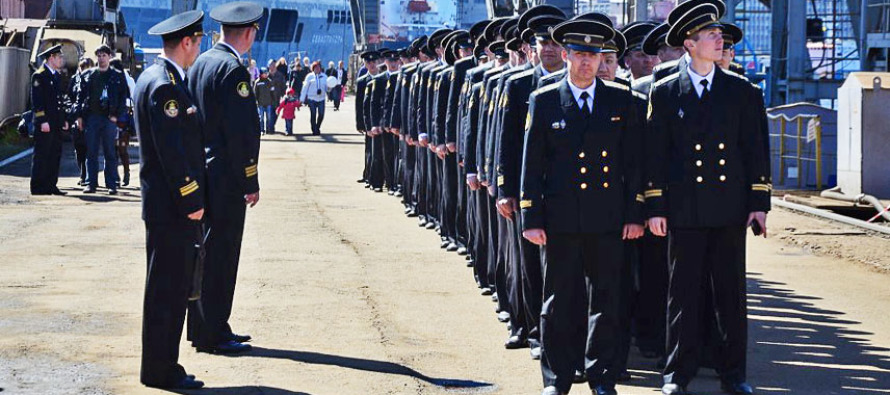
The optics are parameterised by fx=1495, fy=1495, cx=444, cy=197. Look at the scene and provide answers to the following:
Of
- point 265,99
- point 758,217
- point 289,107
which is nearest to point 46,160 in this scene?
point 758,217

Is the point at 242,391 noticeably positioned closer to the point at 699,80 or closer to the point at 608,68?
the point at 608,68

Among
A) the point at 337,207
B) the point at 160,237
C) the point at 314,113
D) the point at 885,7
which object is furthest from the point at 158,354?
the point at 314,113

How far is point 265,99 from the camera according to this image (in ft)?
104

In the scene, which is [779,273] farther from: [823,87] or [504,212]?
[823,87]

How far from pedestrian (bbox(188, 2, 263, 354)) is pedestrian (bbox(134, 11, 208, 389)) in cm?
76

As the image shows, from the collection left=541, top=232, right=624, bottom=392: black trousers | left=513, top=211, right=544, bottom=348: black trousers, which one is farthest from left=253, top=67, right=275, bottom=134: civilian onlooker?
left=541, top=232, right=624, bottom=392: black trousers

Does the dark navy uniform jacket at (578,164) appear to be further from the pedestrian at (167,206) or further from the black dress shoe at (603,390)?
the pedestrian at (167,206)

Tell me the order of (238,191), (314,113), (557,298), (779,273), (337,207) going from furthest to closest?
(314,113), (337,207), (779,273), (238,191), (557,298)

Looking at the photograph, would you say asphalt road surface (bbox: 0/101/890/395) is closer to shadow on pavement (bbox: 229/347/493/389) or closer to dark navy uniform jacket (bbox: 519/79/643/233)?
shadow on pavement (bbox: 229/347/493/389)

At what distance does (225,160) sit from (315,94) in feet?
80.0

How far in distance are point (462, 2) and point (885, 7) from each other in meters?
58.9

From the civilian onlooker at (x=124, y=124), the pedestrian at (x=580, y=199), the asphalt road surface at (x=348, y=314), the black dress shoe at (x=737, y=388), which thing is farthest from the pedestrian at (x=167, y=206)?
the civilian onlooker at (x=124, y=124)

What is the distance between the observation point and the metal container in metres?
27.5

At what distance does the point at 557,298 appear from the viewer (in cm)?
721
